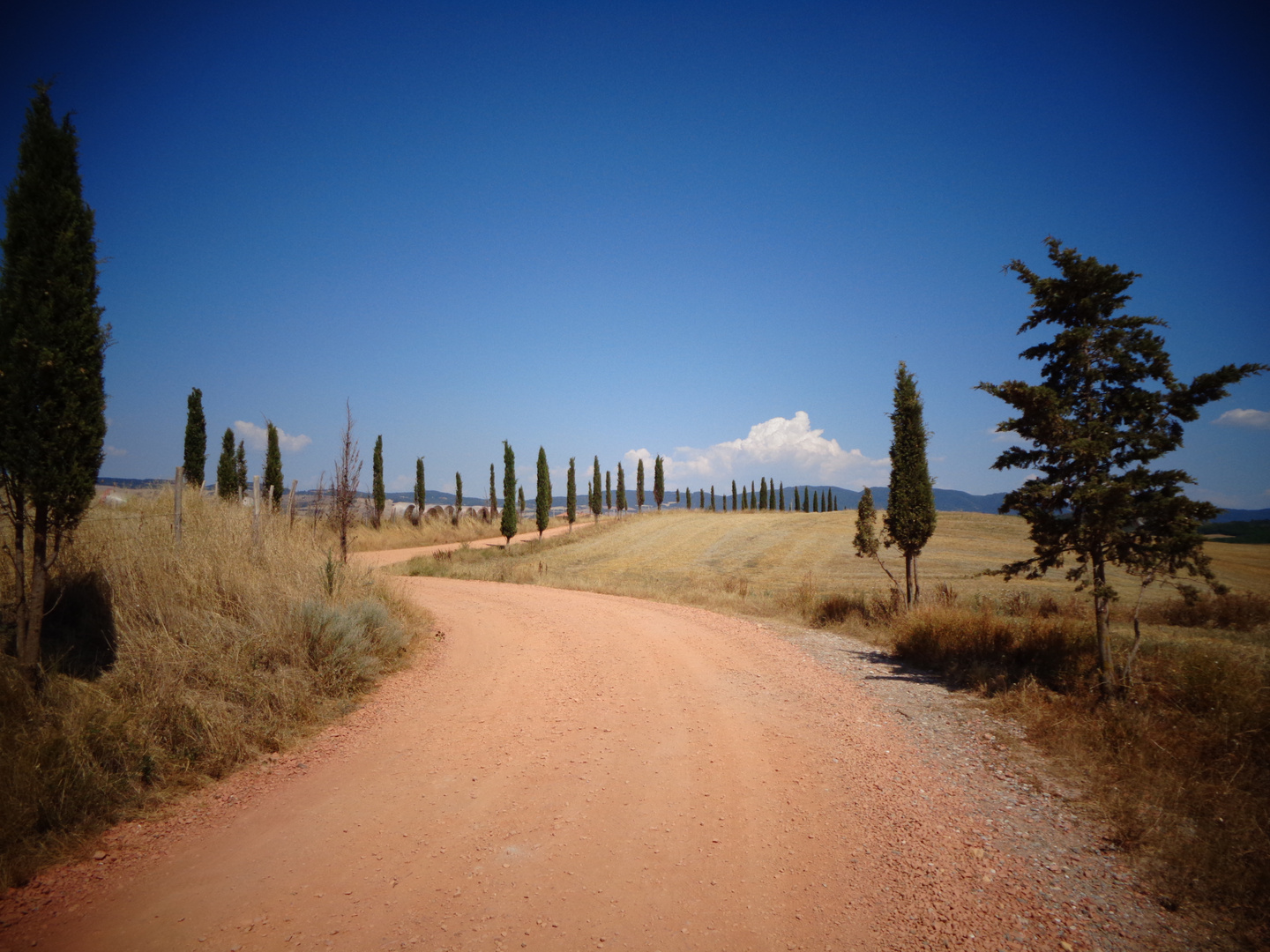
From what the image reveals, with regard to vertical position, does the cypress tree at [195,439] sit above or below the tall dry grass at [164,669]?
above

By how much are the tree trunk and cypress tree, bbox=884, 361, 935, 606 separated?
6929 mm

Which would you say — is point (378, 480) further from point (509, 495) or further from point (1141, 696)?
point (1141, 696)

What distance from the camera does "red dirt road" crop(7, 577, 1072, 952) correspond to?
3.08 meters

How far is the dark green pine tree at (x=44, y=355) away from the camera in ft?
17.2

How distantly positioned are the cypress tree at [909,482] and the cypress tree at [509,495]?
24483mm

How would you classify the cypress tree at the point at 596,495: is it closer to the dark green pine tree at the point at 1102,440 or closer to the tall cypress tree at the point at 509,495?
the tall cypress tree at the point at 509,495

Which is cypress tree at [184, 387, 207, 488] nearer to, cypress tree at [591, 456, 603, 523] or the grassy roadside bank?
the grassy roadside bank

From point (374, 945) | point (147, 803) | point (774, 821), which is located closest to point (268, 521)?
point (147, 803)

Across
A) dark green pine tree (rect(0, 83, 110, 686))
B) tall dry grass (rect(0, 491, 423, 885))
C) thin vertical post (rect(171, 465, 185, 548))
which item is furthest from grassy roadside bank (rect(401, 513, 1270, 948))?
thin vertical post (rect(171, 465, 185, 548))

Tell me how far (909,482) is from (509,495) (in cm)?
2875

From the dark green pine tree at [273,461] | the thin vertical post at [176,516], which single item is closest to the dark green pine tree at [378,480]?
the dark green pine tree at [273,461]

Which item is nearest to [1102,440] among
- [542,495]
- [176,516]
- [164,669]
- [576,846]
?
[576,846]

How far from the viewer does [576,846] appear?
12.6 ft

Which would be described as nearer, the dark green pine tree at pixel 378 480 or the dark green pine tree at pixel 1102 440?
the dark green pine tree at pixel 1102 440
